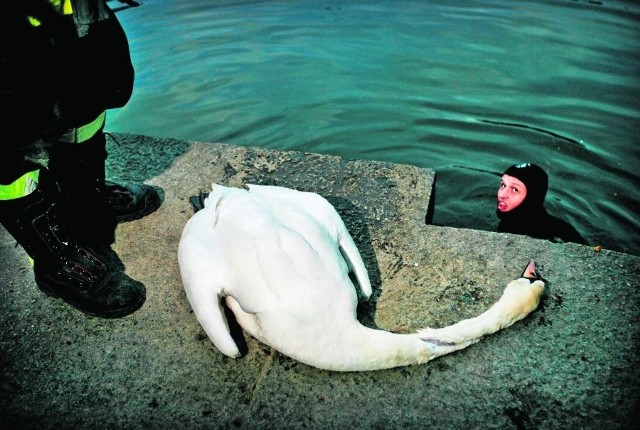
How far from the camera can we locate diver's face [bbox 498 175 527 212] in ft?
12.8

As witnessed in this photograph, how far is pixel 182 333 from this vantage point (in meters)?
2.36

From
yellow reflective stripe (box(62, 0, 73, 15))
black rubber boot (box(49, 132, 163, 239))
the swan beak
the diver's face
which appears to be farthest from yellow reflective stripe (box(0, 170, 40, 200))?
the diver's face

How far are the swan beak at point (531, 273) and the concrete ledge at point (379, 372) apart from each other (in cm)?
9

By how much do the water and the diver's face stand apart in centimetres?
81

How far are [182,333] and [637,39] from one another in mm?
10509

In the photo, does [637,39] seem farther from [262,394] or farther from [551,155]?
[262,394]

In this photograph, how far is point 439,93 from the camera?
7.23 metres

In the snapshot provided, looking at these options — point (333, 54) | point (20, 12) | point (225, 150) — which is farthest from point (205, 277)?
point (333, 54)

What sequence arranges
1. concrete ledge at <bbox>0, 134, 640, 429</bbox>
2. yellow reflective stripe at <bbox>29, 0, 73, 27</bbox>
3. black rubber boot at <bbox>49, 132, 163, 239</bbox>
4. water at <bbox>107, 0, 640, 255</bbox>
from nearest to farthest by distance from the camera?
1. concrete ledge at <bbox>0, 134, 640, 429</bbox>
2. yellow reflective stripe at <bbox>29, 0, 73, 27</bbox>
3. black rubber boot at <bbox>49, 132, 163, 239</bbox>
4. water at <bbox>107, 0, 640, 255</bbox>

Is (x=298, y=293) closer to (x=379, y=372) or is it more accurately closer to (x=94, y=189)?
(x=379, y=372)

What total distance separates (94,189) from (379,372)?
2.22 meters

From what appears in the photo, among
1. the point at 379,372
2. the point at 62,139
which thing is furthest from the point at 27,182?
the point at 379,372

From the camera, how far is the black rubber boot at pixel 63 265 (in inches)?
90.5

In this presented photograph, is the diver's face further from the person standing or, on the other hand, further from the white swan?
the person standing
